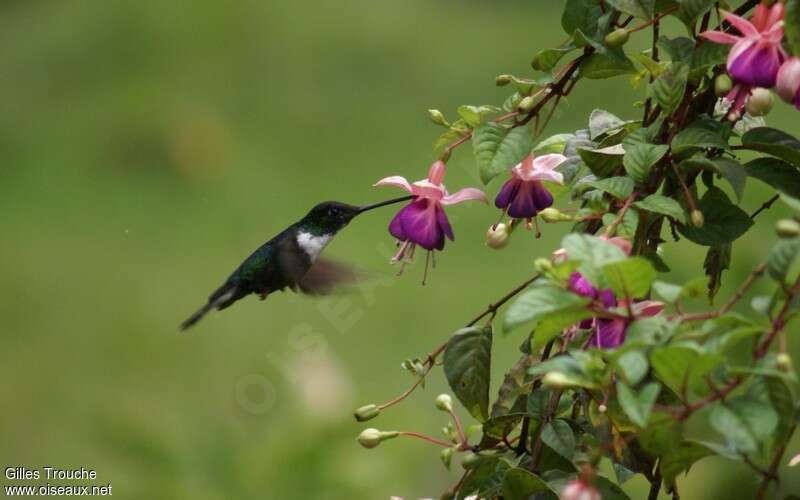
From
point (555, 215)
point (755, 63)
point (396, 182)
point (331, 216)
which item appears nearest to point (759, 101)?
point (755, 63)

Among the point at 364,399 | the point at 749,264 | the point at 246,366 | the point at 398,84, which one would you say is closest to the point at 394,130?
the point at 398,84

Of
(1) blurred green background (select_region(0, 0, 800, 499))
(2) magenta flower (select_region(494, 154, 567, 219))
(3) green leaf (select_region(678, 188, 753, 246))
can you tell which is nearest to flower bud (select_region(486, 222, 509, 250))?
(2) magenta flower (select_region(494, 154, 567, 219))

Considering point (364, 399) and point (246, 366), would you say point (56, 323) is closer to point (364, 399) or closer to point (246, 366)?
point (246, 366)

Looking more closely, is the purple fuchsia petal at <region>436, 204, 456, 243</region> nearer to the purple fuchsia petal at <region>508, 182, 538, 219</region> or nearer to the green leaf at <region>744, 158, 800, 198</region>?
the purple fuchsia petal at <region>508, 182, 538, 219</region>

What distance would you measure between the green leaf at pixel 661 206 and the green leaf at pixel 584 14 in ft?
0.43

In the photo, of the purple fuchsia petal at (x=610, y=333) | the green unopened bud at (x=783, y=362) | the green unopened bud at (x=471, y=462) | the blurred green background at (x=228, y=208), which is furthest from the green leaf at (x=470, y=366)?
the blurred green background at (x=228, y=208)

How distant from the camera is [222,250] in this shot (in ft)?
10.2

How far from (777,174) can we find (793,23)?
115 mm

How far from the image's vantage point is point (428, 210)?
28.1 inches

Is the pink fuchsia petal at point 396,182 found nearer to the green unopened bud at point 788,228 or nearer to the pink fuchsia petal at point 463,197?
the pink fuchsia petal at point 463,197

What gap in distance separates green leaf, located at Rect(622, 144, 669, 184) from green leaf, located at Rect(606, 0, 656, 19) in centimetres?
9

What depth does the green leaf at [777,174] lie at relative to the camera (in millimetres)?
632

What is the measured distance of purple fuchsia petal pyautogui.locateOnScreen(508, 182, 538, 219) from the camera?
→ 70cm

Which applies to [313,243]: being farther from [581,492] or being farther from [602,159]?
[581,492]
